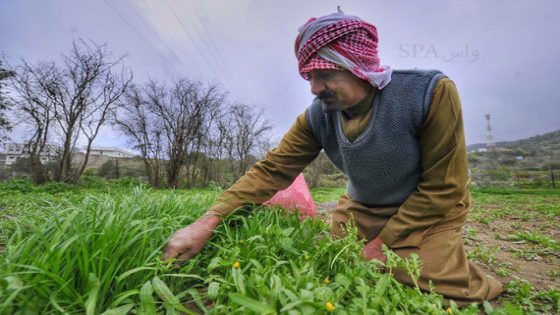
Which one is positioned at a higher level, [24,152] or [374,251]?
[24,152]

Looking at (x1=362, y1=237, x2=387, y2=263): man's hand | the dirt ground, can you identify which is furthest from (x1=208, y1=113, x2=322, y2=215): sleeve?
the dirt ground

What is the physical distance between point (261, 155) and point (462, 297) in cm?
1634

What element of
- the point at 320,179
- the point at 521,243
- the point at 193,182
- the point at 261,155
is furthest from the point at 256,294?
the point at 320,179

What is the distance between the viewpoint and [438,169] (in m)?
1.36

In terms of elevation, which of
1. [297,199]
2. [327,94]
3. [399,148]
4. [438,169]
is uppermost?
[327,94]

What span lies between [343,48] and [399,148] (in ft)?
1.86

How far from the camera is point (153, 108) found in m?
14.9

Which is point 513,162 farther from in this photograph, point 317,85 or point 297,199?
point 317,85

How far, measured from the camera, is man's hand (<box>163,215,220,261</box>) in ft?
4.10

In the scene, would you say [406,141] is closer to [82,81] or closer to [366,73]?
[366,73]

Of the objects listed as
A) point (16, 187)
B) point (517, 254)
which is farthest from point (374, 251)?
point (16, 187)

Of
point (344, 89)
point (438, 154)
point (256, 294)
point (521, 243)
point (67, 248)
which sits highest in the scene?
point (344, 89)

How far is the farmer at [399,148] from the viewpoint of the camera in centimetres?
132

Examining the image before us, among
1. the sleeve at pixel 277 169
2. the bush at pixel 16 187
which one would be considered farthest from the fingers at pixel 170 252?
the bush at pixel 16 187
